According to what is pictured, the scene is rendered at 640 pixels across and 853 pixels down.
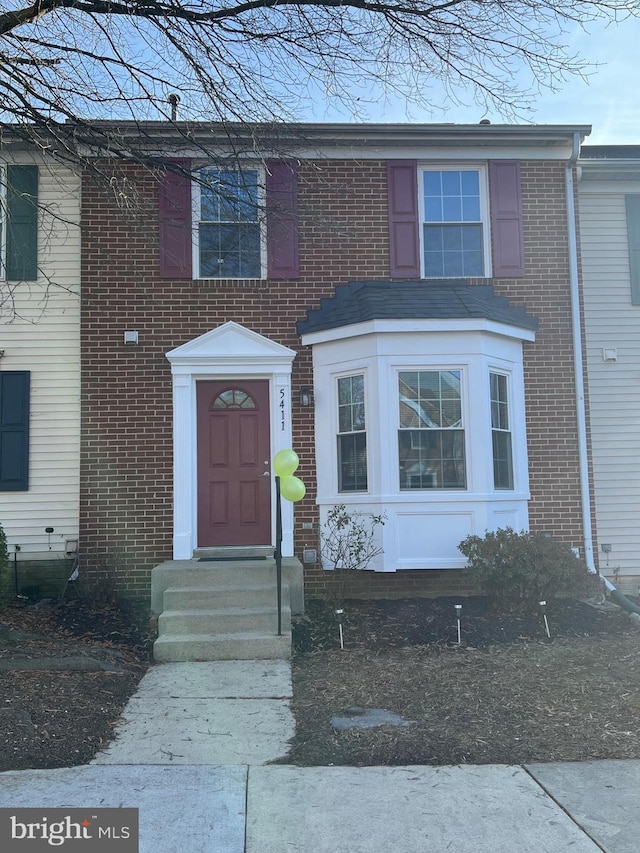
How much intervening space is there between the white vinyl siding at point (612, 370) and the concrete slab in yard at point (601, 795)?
540 centimetres

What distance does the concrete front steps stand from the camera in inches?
250

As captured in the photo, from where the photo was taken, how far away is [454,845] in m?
3.24

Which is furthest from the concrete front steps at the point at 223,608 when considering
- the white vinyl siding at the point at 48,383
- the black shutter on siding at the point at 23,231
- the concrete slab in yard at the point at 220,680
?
the black shutter on siding at the point at 23,231

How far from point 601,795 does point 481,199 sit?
7.13 meters

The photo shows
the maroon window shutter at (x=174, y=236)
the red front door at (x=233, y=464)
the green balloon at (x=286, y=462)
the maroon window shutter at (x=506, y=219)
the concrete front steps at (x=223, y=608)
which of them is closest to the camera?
the concrete front steps at (x=223, y=608)

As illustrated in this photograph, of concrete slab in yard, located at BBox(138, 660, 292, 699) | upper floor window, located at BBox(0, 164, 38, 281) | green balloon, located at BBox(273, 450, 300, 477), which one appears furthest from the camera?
upper floor window, located at BBox(0, 164, 38, 281)

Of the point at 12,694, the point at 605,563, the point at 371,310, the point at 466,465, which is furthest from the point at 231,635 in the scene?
the point at 605,563

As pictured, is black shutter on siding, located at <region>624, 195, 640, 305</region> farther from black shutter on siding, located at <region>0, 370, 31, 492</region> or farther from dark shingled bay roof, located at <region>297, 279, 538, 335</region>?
black shutter on siding, located at <region>0, 370, 31, 492</region>

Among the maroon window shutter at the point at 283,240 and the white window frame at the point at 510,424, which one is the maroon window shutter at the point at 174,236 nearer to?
the maroon window shutter at the point at 283,240

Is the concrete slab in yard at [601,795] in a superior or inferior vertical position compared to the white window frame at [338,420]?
inferior

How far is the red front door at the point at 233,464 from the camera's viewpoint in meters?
8.41

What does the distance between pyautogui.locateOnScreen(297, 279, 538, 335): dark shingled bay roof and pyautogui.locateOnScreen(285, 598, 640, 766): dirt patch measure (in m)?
3.24

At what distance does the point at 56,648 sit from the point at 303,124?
606cm

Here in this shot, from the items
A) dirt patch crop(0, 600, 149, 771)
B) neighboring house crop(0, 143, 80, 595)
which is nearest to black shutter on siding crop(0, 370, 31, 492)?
neighboring house crop(0, 143, 80, 595)
